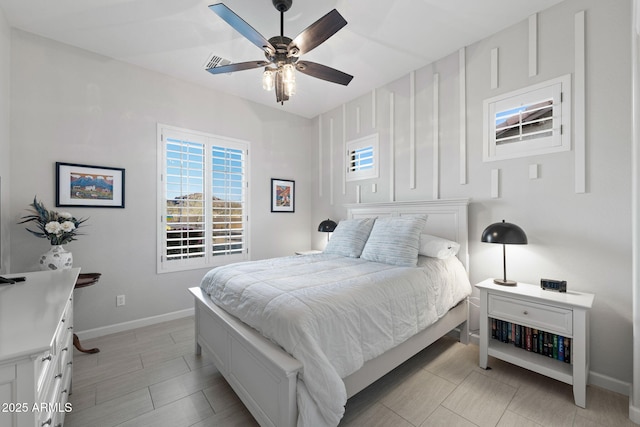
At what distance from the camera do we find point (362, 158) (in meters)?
3.94

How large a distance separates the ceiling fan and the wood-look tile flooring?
2.35m

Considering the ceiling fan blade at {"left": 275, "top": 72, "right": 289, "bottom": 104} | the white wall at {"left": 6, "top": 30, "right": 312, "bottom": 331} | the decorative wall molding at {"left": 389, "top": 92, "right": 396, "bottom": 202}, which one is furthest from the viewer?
the decorative wall molding at {"left": 389, "top": 92, "right": 396, "bottom": 202}

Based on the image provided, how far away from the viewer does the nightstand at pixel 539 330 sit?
71.3 inches

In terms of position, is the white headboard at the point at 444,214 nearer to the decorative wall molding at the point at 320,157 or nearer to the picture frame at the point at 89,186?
the decorative wall molding at the point at 320,157

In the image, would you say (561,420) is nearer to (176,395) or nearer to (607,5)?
(176,395)

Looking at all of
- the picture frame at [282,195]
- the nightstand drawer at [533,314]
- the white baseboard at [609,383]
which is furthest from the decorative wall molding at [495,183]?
the picture frame at [282,195]

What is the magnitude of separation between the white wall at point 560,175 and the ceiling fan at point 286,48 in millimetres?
1471

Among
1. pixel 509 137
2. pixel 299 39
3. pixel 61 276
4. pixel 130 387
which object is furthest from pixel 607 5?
pixel 130 387

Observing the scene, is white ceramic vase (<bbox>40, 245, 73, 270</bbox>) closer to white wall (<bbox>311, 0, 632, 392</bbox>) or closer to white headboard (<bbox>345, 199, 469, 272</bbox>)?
white headboard (<bbox>345, 199, 469, 272</bbox>)

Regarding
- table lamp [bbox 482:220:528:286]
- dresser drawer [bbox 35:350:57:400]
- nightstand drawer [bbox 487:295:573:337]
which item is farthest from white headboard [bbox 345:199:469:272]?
dresser drawer [bbox 35:350:57:400]

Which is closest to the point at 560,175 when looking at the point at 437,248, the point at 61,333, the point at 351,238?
the point at 437,248

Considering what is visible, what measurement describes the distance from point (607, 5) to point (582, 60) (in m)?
0.39

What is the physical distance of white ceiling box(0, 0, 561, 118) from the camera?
226cm

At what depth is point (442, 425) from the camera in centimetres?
165
